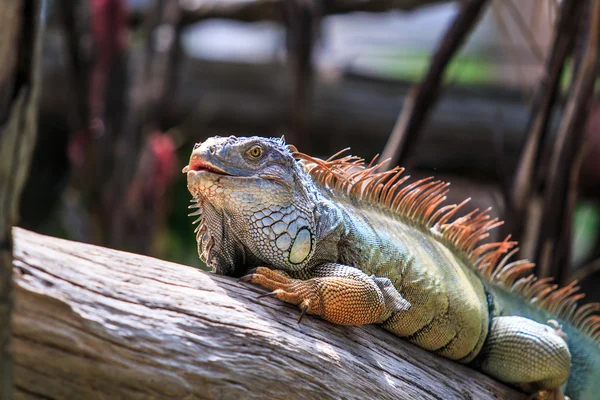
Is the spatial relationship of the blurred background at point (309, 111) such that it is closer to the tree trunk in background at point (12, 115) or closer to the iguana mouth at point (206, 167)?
the tree trunk in background at point (12, 115)

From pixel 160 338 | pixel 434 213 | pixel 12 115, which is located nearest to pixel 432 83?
pixel 434 213

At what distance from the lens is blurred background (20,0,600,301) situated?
18.0 feet

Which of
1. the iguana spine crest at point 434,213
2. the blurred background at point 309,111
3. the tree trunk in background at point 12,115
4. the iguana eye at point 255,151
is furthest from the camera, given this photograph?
the blurred background at point 309,111

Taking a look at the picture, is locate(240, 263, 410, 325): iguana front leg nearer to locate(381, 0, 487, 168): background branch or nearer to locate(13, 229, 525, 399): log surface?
locate(13, 229, 525, 399): log surface

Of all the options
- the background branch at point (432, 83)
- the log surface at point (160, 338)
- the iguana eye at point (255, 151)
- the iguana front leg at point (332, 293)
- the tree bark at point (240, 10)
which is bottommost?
the log surface at point (160, 338)

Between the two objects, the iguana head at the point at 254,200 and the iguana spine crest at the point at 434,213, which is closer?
the iguana head at the point at 254,200

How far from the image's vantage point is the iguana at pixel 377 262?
287 cm

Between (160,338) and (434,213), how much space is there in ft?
6.47

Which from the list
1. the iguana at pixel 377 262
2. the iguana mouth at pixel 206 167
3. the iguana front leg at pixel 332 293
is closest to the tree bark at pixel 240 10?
the iguana at pixel 377 262

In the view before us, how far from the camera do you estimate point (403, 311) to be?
3268 millimetres

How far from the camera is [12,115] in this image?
157 centimetres

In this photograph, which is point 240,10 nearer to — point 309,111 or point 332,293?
point 309,111

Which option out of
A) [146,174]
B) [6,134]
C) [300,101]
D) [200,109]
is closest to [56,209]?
[200,109]

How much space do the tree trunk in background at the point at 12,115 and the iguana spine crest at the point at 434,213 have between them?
1.69 meters
